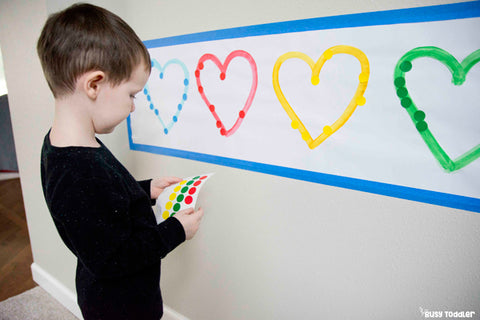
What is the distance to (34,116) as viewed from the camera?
4.29 feet

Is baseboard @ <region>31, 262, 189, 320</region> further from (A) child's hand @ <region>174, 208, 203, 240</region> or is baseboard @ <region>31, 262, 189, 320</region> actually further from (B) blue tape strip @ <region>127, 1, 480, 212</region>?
(B) blue tape strip @ <region>127, 1, 480, 212</region>

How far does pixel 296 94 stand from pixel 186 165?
1.53 feet

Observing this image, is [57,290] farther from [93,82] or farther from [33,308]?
[93,82]

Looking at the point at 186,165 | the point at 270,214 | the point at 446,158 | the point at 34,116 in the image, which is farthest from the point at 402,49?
the point at 34,116

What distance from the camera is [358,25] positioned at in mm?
642

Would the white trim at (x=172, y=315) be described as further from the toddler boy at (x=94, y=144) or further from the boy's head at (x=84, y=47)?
the boy's head at (x=84, y=47)

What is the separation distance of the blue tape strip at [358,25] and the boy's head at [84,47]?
335mm

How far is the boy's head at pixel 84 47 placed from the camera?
571 mm

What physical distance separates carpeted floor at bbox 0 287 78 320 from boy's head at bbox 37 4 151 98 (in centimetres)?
127

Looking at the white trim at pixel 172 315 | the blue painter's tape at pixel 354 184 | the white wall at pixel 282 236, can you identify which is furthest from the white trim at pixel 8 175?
the blue painter's tape at pixel 354 184

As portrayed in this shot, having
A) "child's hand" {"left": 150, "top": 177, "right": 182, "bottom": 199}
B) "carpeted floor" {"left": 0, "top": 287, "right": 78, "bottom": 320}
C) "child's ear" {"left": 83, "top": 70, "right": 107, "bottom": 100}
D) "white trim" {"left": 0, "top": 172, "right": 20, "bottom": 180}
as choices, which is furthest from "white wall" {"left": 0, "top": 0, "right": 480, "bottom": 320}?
"white trim" {"left": 0, "top": 172, "right": 20, "bottom": 180}

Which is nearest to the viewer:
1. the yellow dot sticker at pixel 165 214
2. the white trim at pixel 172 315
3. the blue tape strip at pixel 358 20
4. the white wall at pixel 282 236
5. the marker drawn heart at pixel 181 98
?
the blue tape strip at pixel 358 20

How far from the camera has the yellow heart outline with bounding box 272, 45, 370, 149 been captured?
653 mm

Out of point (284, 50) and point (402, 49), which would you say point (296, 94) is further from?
point (402, 49)
